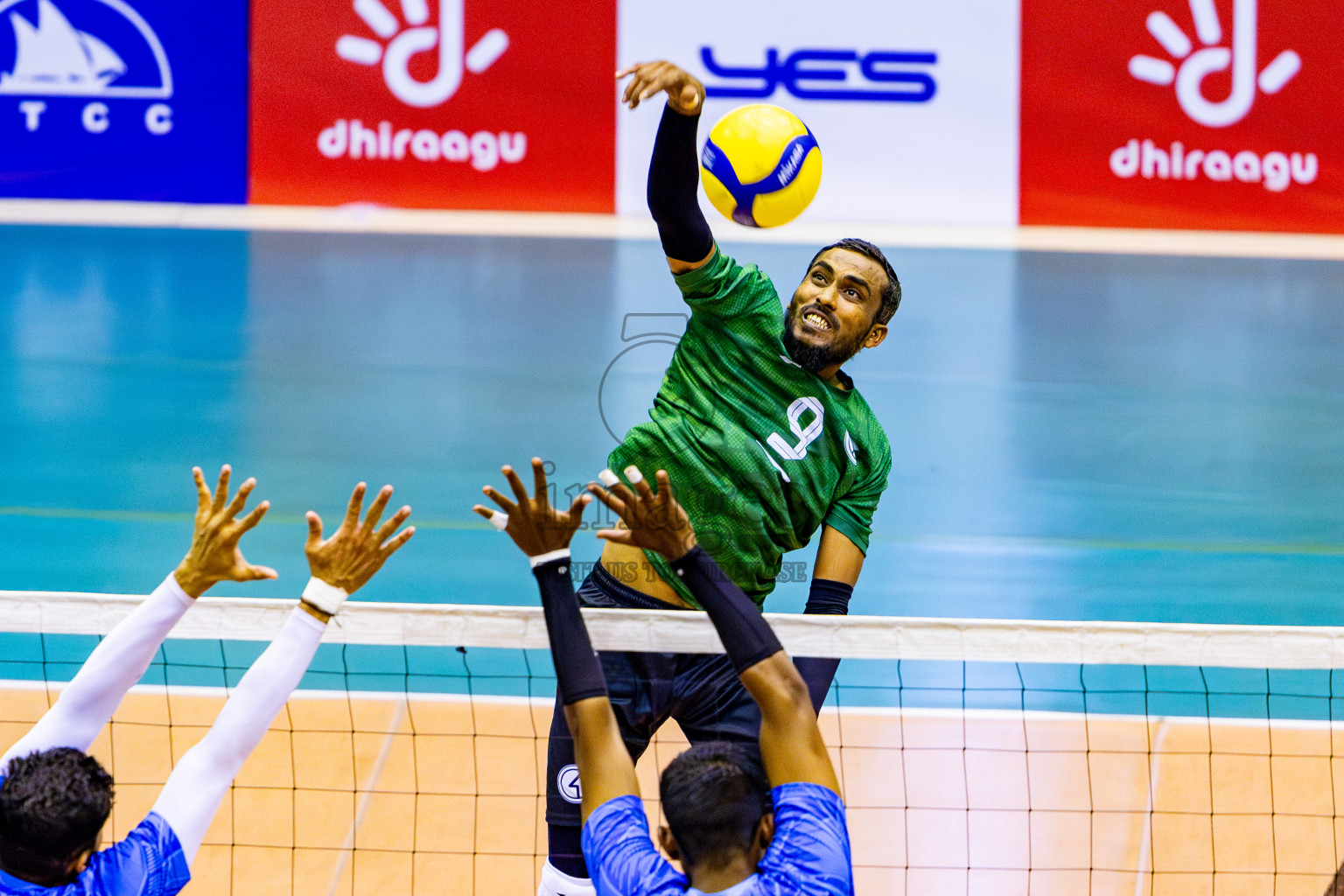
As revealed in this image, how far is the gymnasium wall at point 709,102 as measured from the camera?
15.5 m

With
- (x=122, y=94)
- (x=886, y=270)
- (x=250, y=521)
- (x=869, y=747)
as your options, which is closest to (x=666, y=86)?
(x=886, y=270)

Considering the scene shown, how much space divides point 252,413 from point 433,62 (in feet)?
21.3

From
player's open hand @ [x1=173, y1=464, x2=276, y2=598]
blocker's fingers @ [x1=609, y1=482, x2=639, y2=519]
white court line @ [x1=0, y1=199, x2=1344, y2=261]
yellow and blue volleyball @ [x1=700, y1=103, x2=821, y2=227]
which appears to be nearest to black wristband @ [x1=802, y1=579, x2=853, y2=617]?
blocker's fingers @ [x1=609, y1=482, x2=639, y2=519]

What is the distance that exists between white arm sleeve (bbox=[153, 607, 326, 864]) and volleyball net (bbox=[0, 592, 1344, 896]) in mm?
1173

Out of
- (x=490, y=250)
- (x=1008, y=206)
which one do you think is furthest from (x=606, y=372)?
(x=1008, y=206)

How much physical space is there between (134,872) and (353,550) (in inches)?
30.0

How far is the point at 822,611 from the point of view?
4.30 m

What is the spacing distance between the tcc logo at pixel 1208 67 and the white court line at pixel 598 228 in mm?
1315

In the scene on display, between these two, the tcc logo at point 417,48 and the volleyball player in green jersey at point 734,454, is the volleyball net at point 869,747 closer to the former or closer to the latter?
the volleyball player in green jersey at point 734,454

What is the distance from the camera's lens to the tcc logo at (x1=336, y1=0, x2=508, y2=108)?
15.7 m

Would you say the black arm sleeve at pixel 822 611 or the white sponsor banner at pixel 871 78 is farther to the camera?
the white sponsor banner at pixel 871 78

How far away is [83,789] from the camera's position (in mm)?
2695

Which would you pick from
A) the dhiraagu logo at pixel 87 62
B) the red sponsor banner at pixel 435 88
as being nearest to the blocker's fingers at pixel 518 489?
the red sponsor banner at pixel 435 88

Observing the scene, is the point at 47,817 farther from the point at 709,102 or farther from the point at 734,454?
the point at 709,102
